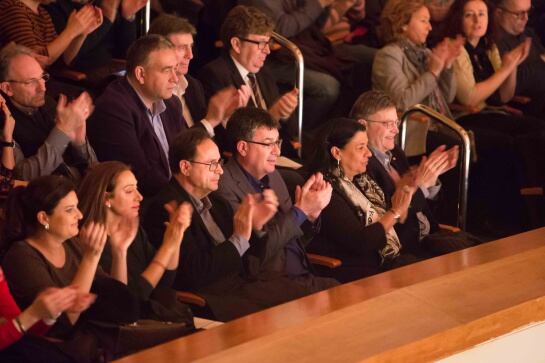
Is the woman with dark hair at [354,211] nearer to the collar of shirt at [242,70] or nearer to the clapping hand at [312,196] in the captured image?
the clapping hand at [312,196]

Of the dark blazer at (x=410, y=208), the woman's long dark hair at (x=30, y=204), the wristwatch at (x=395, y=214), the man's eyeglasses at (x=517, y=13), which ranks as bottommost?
the dark blazer at (x=410, y=208)

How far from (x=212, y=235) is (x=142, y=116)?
1.47 feet

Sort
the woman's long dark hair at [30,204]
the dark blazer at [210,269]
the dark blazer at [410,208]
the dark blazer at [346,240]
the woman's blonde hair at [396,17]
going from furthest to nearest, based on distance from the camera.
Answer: the woman's blonde hair at [396,17], the dark blazer at [410,208], the dark blazer at [346,240], the dark blazer at [210,269], the woman's long dark hair at [30,204]

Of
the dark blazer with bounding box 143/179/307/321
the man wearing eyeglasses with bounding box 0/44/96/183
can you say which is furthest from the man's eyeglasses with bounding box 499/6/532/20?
the man wearing eyeglasses with bounding box 0/44/96/183

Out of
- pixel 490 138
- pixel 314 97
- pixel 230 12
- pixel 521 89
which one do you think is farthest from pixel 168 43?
pixel 521 89

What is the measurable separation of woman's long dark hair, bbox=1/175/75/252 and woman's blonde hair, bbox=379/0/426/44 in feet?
7.26

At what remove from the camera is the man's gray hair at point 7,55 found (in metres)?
3.15

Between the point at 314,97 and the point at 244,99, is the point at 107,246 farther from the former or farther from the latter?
the point at 314,97

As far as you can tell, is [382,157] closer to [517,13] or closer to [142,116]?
[142,116]

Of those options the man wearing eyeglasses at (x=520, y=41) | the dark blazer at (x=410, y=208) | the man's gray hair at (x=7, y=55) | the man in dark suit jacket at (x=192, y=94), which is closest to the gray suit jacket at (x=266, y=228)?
the man in dark suit jacket at (x=192, y=94)

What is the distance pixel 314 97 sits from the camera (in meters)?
4.48

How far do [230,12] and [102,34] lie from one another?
0.46m

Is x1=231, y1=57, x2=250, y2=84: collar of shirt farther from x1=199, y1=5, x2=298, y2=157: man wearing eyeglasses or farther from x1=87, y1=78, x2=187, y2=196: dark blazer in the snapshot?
x1=87, y1=78, x2=187, y2=196: dark blazer

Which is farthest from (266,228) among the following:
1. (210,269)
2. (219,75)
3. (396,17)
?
(396,17)
